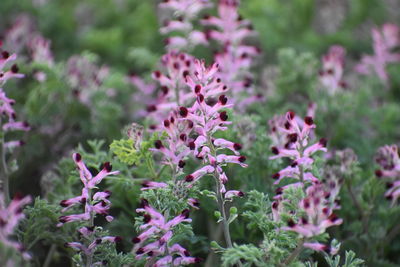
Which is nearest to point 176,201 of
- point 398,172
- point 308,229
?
point 308,229

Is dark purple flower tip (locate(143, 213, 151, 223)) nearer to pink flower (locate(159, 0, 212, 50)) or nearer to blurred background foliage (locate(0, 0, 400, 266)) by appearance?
blurred background foliage (locate(0, 0, 400, 266))

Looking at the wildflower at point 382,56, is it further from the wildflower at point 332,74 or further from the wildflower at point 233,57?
the wildflower at point 233,57

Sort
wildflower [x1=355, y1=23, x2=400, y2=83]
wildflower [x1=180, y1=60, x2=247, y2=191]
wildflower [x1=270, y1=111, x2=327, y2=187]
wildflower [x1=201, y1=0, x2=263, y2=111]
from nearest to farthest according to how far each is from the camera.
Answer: wildflower [x1=180, y1=60, x2=247, y2=191]
wildflower [x1=270, y1=111, x2=327, y2=187]
wildflower [x1=201, y1=0, x2=263, y2=111]
wildflower [x1=355, y1=23, x2=400, y2=83]

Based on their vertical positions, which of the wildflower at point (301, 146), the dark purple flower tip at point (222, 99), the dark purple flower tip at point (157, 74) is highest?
the dark purple flower tip at point (157, 74)

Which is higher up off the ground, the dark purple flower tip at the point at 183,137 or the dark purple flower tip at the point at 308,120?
the dark purple flower tip at the point at 308,120

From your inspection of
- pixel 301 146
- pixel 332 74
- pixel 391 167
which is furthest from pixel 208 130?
pixel 332 74

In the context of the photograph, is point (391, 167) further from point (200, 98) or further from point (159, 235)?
point (159, 235)

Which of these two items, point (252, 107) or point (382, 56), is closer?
point (252, 107)

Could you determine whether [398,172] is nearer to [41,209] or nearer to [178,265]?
[178,265]

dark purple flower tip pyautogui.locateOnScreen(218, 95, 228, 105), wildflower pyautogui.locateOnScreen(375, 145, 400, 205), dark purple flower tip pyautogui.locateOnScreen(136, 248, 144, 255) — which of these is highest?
dark purple flower tip pyautogui.locateOnScreen(218, 95, 228, 105)

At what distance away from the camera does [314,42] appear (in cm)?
618

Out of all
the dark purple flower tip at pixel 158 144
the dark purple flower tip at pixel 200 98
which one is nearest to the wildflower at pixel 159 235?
the dark purple flower tip at pixel 158 144

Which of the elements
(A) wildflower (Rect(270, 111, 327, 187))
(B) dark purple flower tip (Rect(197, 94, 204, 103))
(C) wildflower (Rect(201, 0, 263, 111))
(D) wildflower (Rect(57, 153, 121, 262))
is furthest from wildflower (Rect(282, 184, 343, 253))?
(C) wildflower (Rect(201, 0, 263, 111))

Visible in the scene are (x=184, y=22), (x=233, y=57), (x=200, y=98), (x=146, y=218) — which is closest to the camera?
(x=146, y=218)
